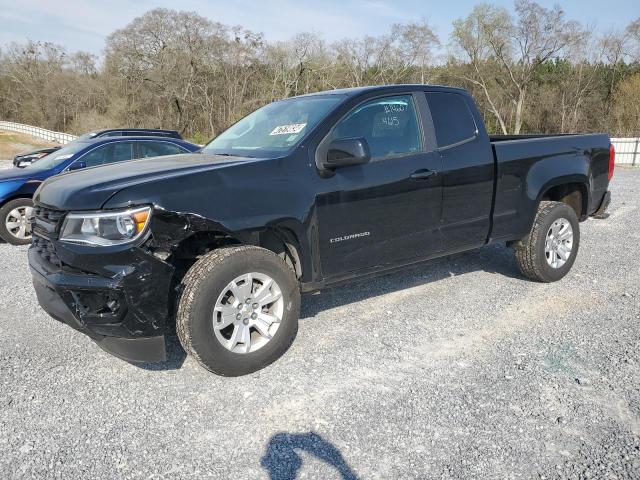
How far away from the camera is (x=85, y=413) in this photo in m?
3.03

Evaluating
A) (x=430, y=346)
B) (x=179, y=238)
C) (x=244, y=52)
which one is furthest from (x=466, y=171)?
(x=244, y=52)

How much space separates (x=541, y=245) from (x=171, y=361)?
3657 millimetres

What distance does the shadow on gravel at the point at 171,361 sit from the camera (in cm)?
359

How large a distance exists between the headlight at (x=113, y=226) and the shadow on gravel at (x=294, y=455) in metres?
1.42

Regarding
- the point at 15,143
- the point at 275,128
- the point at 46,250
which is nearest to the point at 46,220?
the point at 46,250

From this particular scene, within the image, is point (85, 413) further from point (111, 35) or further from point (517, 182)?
point (111, 35)

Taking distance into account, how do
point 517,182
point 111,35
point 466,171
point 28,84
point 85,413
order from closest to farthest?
point 85,413, point 466,171, point 517,182, point 111,35, point 28,84

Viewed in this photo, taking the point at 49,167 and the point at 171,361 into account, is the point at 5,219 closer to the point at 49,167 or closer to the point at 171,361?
the point at 49,167

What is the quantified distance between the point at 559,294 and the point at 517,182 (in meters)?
1.19

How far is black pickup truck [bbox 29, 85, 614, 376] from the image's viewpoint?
3045 millimetres

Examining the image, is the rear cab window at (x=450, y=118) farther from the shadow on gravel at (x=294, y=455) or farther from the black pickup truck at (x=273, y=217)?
the shadow on gravel at (x=294, y=455)

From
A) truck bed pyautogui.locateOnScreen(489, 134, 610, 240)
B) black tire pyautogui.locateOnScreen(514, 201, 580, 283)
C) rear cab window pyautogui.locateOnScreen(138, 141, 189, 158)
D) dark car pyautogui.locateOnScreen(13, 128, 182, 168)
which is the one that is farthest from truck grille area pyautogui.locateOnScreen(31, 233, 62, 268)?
dark car pyautogui.locateOnScreen(13, 128, 182, 168)

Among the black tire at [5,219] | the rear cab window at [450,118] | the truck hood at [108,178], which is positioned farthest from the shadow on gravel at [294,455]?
the black tire at [5,219]

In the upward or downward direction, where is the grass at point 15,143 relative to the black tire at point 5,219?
upward
